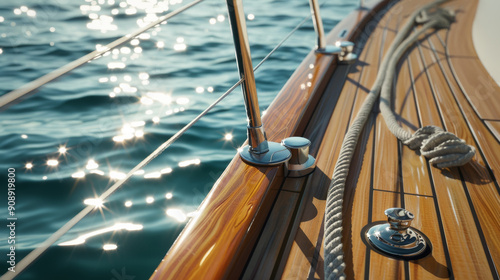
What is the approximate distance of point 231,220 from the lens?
0.83m

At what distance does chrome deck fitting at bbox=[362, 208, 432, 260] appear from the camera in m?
0.76

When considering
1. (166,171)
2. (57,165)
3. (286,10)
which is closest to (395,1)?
(286,10)

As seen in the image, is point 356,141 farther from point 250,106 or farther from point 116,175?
point 116,175

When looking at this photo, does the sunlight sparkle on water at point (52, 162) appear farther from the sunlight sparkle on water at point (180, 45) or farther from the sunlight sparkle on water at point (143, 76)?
the sunlight sparkle on water at point (180, 45)

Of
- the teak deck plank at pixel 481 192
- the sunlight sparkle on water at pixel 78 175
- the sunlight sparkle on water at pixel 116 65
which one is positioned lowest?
the teak deck plank at pixel 481 192

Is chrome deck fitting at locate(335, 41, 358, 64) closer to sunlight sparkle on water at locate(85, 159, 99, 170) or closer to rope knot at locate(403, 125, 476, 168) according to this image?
rope knot at locate(403, 125, 476, 168)

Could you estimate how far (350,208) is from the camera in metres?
0.93

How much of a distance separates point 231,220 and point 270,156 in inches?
9.3

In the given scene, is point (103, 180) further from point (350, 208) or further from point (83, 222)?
point (350, 208)

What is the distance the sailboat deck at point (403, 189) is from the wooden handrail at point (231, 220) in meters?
0.03

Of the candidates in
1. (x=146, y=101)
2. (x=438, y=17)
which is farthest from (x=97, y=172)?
(x=438, y=17)

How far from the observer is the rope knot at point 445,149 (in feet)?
3.42

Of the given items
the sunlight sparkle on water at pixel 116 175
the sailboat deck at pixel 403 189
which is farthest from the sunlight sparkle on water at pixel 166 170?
the sailboat deck at pixel 403 189

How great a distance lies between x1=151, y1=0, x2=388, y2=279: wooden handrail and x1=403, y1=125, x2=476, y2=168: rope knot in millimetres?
348
